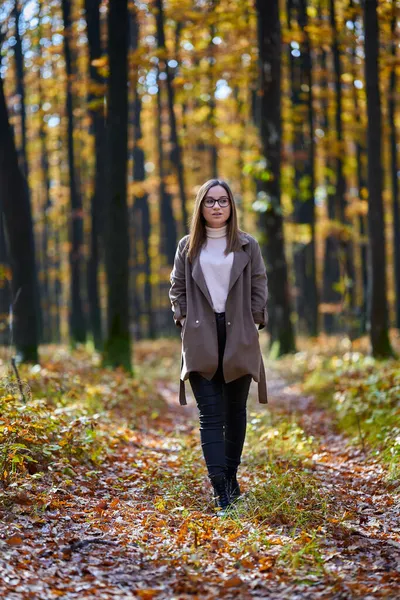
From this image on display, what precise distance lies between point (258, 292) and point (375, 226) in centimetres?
732

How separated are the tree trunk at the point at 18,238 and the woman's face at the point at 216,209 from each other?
670 cm

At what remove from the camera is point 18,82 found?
2206cm

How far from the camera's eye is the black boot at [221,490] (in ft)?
18.2

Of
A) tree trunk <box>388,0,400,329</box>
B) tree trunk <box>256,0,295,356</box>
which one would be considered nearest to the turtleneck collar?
tree trunk <box>256,0,295,356</box>

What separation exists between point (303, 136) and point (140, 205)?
10741 millimetres

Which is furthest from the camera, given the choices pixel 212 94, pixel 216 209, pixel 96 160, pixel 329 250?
pixel 329 250

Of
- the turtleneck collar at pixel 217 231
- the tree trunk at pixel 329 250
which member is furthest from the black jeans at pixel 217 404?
the tree trunk at pixel 329 250

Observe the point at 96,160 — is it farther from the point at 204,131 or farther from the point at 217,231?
the point at 217,231

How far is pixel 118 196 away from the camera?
44.2ft

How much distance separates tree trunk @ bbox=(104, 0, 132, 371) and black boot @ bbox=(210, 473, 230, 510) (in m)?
8.14

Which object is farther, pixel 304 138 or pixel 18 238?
pixel 304 138

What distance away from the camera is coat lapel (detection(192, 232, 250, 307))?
18.2 ft

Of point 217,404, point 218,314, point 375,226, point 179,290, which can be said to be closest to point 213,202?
point 179,290

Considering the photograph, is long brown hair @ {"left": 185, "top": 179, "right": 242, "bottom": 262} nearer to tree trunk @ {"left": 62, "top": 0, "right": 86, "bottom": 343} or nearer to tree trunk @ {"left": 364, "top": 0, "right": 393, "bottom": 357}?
tree trunk @ {"left": 364, "top": 0, "right": 393, "bottom": 357}
